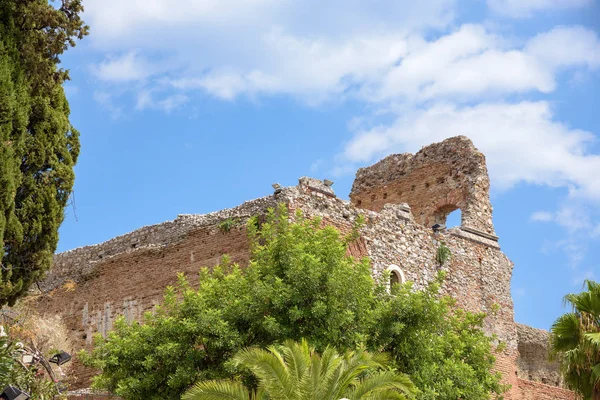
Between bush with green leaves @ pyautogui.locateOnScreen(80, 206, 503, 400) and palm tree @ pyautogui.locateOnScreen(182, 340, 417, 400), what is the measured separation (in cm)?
128

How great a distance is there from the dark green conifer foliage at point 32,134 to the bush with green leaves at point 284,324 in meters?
2.83

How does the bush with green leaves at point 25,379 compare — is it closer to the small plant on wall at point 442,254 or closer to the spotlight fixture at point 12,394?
the spotlight fixture at point 12,394

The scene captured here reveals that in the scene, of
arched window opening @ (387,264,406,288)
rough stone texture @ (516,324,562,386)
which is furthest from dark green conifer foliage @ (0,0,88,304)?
rough stone texture @ (516,324,562,386)

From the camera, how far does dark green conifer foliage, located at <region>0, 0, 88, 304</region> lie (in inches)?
630

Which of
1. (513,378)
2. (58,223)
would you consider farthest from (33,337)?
(513,378)

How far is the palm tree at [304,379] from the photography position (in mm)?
15531

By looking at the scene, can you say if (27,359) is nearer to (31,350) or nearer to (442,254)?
(31,350)

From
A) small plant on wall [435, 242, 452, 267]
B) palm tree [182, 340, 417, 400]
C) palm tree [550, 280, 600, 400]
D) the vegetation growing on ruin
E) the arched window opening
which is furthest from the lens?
small plant on wall [435, 242, 452, 267]

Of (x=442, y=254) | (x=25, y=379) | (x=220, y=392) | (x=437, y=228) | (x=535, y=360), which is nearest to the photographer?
(x=220, y=392)

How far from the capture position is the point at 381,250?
2378cm

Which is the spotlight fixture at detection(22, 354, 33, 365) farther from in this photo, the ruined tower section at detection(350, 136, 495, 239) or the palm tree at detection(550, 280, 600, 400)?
the ruined tower section at detection(350, 136, 495, 239)

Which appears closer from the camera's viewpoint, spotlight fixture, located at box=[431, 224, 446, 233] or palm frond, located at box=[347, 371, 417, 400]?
palm frond, located at box=[347, 371, 417, 400]

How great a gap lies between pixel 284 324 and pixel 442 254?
8.03 m

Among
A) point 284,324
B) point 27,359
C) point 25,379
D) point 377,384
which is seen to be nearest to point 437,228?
point 284,324
